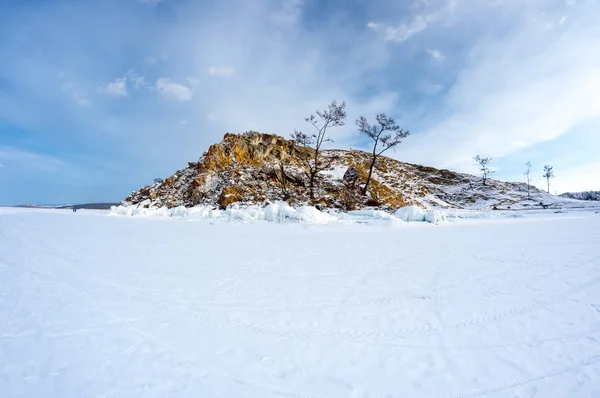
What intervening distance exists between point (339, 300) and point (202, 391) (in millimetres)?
3017

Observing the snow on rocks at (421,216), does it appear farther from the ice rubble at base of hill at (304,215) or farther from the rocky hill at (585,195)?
the rocky hill at (585,195)

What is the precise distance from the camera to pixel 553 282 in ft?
20.3

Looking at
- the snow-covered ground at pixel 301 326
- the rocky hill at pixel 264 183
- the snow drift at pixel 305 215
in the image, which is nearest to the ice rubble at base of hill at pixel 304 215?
the snow drift at pixel 305 215

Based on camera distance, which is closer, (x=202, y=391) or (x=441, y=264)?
Result: (x=202, y=391)

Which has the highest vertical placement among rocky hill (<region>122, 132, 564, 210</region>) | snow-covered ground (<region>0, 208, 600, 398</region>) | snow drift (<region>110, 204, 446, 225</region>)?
rocky hill (<region>122, 132, 564, 210</region>)

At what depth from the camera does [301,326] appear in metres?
4.44

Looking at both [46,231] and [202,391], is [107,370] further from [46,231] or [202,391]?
[46,231]

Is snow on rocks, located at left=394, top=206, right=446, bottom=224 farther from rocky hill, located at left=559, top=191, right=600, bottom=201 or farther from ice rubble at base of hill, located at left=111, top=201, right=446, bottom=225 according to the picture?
rocky hill, located at left=559, top=191, right=600, bottom=201

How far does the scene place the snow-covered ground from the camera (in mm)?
3184

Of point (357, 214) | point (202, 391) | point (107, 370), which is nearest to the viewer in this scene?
point (202, 391)

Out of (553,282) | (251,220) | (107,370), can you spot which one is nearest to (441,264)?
(553,282)

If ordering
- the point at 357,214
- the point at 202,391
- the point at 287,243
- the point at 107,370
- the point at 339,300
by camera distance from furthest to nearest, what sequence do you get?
the point at 357,214
the point at 287,243
the point at 339,300
the point at 107,370
the point at 202,391

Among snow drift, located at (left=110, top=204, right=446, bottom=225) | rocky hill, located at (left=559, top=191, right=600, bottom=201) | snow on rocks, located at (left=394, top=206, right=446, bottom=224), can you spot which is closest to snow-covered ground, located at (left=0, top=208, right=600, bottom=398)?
snow drift, located at (left=110, top=204, right=446, bottom=225)

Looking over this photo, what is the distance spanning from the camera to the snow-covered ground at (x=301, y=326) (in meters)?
3.18
